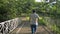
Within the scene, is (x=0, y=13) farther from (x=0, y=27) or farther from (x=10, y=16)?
(x=0, y=27)

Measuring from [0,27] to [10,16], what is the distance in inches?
712

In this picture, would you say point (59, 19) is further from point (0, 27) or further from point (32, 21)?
point (0, 27)

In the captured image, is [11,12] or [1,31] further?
[11,12]

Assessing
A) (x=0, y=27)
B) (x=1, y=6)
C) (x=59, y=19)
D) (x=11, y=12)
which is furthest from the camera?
(x=11, y=12)

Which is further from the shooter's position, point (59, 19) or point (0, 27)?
point (59, 19)

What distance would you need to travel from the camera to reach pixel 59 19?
20.5 m

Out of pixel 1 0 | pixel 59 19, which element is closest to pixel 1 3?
pixel 1 0

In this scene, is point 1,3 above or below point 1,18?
above

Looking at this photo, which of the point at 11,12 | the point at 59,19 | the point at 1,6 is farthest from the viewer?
the point at 11,12

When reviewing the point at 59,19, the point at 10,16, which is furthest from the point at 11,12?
the point at 59,19

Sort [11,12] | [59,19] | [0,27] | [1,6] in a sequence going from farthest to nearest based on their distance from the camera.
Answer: [11,12] < [1,6] < [59,19] < [0,27]

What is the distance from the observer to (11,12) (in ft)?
109

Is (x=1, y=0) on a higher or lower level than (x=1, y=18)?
higher

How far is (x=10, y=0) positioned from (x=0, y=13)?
2.73m
